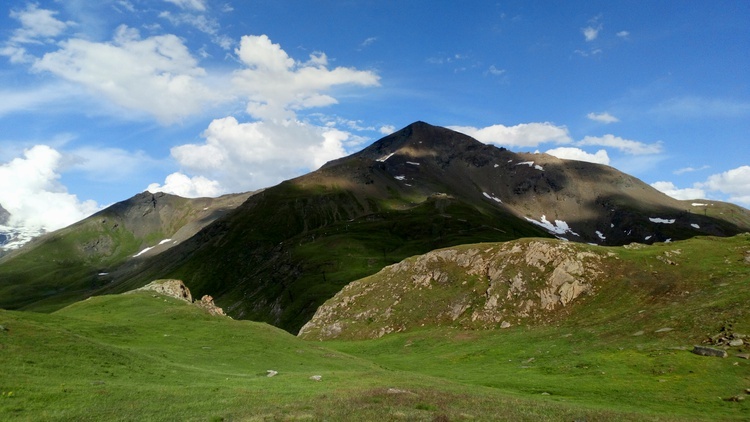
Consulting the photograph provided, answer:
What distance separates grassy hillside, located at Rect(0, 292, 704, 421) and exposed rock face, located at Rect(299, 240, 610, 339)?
40.1 ft

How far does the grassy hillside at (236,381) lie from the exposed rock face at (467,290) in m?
12.2

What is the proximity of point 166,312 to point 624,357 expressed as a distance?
58.5 metres

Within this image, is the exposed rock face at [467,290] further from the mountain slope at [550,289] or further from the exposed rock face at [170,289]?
the exposed rock face at [170,289]

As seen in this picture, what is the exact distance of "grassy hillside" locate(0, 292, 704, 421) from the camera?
81.8 ft

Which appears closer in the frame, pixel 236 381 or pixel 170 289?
pixel 236 381

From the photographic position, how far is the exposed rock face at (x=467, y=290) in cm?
7412

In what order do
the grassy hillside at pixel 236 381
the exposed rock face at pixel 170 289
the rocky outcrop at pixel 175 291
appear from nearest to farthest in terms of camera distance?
the grassy hillside at pixel 236 381 → the rocky outcrop at pixel 175 291 → the exposed rock face at pixel 170 289

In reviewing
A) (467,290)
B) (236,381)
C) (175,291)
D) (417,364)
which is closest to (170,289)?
(175,291)

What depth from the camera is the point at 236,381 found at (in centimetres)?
3606

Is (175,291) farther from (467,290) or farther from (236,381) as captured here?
(236,381)

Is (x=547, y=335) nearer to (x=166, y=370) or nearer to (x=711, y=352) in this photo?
(x=711, y=352)

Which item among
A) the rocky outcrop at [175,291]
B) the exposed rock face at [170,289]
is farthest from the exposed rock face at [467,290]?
the exposed rock face at [170,289]

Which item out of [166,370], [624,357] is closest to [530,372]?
[624,357]

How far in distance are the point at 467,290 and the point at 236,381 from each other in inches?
2239
